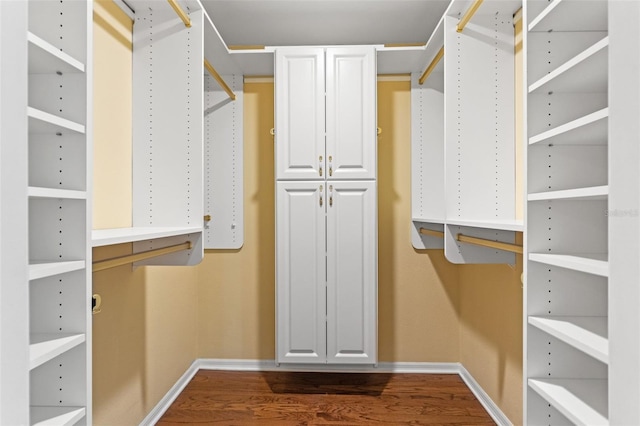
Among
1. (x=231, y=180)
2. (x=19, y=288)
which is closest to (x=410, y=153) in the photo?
(x=231, y=180)

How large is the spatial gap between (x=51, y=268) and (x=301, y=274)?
1613mm

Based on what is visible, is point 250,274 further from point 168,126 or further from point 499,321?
point 499,321

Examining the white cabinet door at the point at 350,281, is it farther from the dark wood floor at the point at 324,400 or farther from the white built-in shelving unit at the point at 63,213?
the white built-in shelving unit at the point at 63,213

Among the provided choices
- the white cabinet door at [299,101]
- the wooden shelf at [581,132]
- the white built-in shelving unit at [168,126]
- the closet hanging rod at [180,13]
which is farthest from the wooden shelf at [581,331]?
the closet hanging rod at [180,13]

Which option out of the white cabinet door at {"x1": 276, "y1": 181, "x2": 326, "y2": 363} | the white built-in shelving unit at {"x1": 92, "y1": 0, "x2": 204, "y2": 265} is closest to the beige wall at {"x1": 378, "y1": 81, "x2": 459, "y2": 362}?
the white cabinet door at {"x1": 276, "y1": 181, "x2": 326, "y2": 363}

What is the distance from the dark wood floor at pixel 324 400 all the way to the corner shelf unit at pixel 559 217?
1.26 meters

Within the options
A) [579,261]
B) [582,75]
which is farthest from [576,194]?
[582,75]

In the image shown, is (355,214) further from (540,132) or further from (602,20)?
(602,20)

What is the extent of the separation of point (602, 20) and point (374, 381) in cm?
242

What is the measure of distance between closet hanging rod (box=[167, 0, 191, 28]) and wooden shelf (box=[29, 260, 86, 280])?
1.23 meters

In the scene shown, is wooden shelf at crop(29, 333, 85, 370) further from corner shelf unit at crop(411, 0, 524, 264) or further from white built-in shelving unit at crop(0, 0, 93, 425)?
corner shelf unit at crop(411, 0, 524, 264)

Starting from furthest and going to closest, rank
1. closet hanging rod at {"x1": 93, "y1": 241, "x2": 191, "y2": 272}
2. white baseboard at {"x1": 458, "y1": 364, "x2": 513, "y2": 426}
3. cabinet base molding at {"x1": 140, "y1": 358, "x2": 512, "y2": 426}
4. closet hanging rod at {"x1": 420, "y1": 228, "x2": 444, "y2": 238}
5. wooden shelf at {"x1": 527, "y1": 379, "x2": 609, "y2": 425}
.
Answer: cabinet base molding at {"x1": 140, "y1": 358, "x2": 512, "y2": 426}, closet hanging rod at {"x1": 420, "y1": 228, "x2": 444, "y2": 238}, white baseboard at {"x1": 458, "y1": 364, "x2": 513, "y2": 426}, closet hanging rod at {"x1": 93, "y1": 241, "x2": 191, "y2": 272}, wooden shelf at {"x1": 527, "y1": 379, "x2": 609, "y2": 425}

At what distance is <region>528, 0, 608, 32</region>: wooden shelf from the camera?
3.36 ft

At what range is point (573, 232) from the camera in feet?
3.86
